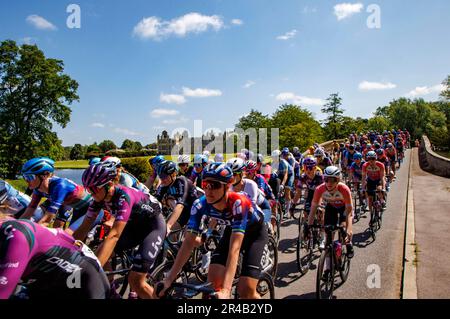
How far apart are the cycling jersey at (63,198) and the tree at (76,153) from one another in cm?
14813

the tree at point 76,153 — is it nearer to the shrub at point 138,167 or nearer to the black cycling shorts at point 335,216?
the shrub at point 138,167

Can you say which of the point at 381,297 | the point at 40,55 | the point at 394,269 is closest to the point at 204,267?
the point at 381,297

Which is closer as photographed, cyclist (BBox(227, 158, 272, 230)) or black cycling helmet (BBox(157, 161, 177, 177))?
cyclist (BBox(227, 158, 272, 230))

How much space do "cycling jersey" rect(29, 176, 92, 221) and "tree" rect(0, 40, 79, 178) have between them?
31397 mm

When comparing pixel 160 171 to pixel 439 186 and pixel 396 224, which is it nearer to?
pixel 396 224

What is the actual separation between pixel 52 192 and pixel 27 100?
35.3 metres

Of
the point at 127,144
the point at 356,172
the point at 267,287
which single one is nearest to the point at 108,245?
the point at 267,287

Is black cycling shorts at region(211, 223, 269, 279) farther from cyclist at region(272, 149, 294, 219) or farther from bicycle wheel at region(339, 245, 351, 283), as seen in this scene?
cyclist at region(272, 149, 294, 219)

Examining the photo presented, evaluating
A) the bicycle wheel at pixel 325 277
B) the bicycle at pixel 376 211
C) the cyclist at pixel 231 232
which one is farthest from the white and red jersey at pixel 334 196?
the bicycle at pixel 376 211

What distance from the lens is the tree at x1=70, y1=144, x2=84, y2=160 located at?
462 ft

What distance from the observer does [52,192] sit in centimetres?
466

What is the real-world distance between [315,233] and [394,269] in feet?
5.46

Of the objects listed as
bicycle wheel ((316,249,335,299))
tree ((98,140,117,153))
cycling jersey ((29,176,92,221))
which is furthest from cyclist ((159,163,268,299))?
tree ((98,140,117,153))

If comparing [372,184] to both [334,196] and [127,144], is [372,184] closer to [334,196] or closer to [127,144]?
[334,196]
